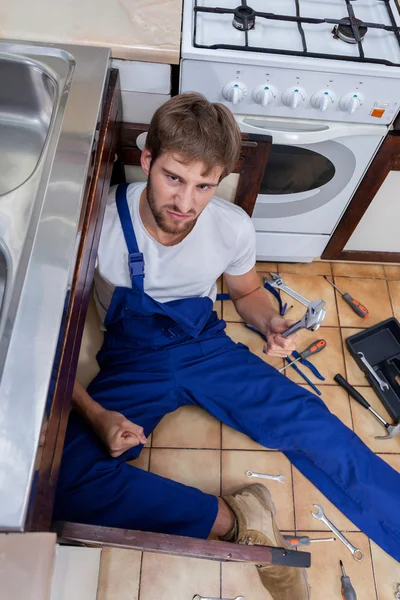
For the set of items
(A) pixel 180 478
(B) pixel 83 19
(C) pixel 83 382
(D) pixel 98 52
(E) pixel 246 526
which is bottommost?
(E) pixel 246 526

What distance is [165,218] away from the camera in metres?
1.13

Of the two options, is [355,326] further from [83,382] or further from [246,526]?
[83,382]

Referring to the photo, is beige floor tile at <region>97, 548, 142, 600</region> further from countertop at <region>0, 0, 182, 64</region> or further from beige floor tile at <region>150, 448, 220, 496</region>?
countertop at <region>0, 0, 182, 64</region>

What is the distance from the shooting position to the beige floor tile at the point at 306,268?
6.65 feet

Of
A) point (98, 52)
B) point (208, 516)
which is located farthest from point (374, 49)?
point (208, 516)

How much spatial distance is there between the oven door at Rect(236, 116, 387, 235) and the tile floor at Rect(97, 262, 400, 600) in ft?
1.23

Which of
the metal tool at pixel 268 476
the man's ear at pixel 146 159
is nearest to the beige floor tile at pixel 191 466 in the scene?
the metal tool at pixel 268 476

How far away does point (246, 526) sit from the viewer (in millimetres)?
1352

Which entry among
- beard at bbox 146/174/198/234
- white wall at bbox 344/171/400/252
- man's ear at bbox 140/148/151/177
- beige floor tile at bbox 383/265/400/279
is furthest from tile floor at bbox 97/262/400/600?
man's ear at bbox 140/148/151/177

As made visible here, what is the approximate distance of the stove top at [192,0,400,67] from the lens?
118 cm

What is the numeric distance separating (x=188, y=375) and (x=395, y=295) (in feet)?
3.58

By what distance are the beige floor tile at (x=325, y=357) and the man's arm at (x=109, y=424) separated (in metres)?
0.76

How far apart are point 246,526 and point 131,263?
833 mm

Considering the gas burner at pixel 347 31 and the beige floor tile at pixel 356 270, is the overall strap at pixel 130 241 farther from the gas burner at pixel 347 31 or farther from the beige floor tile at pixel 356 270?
the beige floor tile at pixel 356 270
